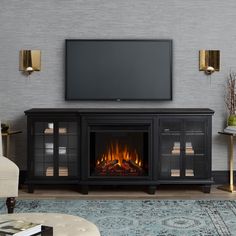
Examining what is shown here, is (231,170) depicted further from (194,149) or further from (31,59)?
(31,59)

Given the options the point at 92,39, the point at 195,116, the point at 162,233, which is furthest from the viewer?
the point at 92,39

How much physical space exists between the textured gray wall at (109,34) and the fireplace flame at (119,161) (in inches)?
21.6

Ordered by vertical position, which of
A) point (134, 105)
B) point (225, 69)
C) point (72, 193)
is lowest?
point (72, 193)

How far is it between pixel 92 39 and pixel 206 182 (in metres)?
2.06

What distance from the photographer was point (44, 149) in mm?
5363

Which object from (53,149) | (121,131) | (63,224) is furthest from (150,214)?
(63,224)

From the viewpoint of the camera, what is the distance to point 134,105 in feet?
19.0

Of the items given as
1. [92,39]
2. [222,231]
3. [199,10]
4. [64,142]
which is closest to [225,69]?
[199,10]

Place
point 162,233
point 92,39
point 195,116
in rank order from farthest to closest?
point 92,39
point 195,116
point 162,233

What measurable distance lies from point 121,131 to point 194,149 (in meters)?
0.82

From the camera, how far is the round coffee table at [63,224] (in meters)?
2.46

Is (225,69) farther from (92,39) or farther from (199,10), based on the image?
(92,39)

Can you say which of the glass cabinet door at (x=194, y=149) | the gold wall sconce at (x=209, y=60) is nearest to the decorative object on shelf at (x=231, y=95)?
the gold wall sconce at (x=209, y=60)

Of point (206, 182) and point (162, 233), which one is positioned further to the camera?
point (206, 182)
